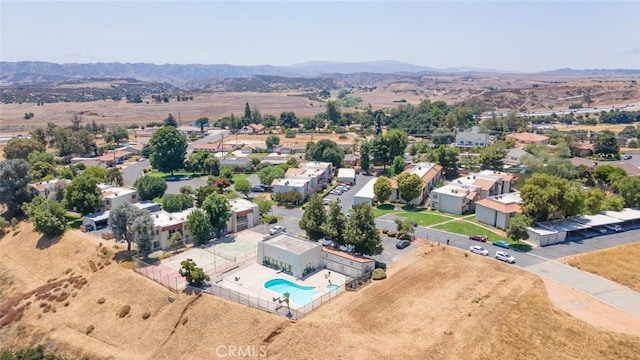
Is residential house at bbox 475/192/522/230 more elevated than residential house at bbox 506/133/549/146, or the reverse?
residential house at bbox 506/133/549/146

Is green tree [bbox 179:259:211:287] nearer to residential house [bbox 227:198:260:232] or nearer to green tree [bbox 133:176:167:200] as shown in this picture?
residential house [bbox 227:198:260:232]

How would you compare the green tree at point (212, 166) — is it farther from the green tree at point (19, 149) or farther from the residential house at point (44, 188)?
the green tree at point (19, 149)

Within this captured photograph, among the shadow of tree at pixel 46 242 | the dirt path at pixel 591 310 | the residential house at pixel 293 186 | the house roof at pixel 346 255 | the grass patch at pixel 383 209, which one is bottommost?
the shadow of tree at pixel 46 242

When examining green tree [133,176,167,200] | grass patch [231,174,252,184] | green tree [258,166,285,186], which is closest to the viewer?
green tree [133,176,167,200]

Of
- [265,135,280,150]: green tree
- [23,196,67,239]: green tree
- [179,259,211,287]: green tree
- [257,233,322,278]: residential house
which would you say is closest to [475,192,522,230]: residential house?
[257,233,322,278]: residential house

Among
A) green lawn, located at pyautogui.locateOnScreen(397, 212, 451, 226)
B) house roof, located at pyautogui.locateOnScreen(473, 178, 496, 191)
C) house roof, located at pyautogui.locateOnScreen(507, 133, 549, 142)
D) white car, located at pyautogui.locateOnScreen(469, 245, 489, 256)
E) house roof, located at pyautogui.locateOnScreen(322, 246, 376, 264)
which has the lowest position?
green lawn, located at pyautogui.locateOnScreen(397, 212, 451, 226)

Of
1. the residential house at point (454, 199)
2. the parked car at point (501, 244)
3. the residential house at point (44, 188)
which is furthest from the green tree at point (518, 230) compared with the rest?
the residential house at point (44, 188)
